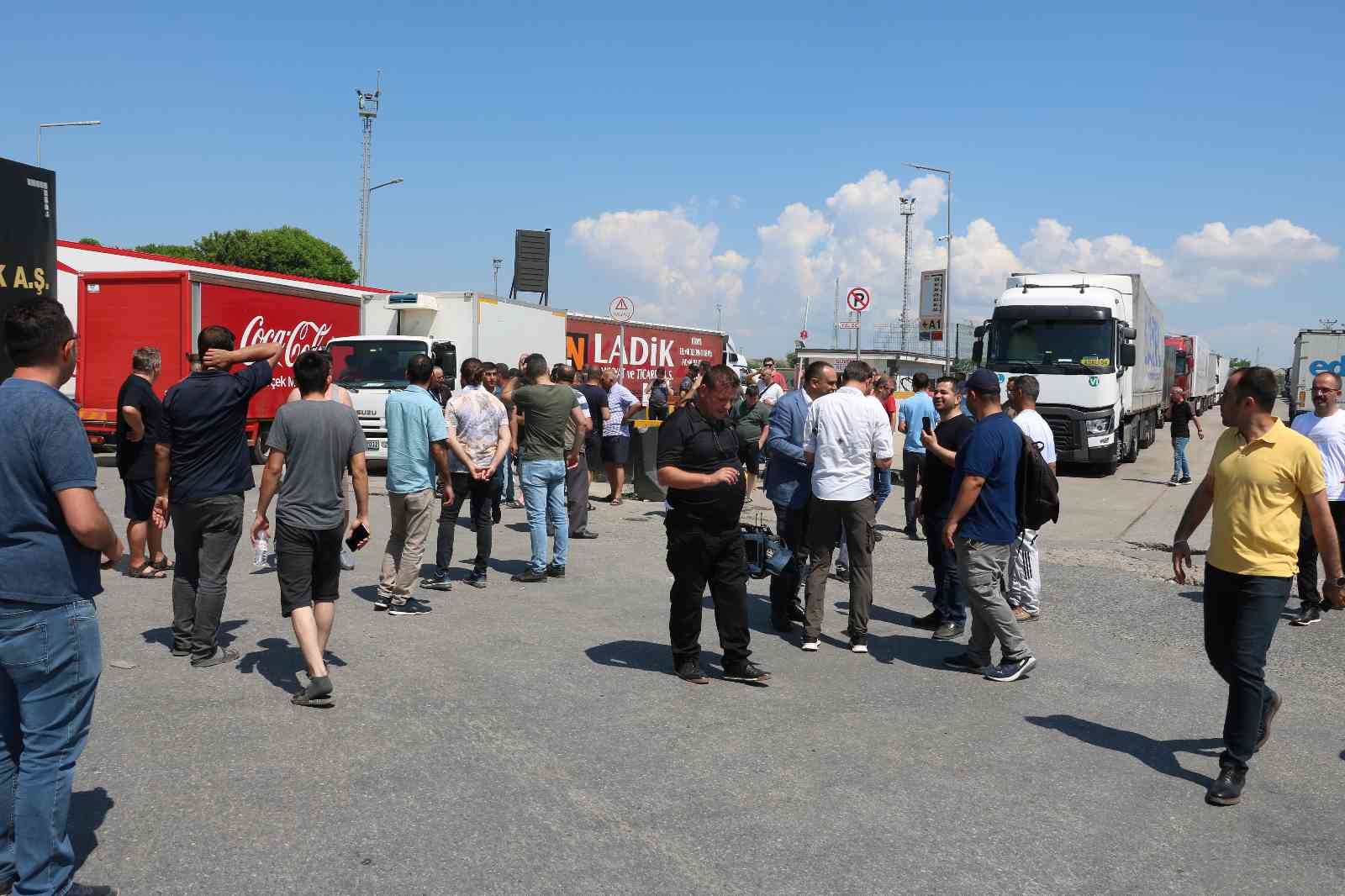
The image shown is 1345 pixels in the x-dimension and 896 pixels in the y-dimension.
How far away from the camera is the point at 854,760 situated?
5.15 meters

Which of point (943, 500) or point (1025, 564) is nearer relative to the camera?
point (943, 500)

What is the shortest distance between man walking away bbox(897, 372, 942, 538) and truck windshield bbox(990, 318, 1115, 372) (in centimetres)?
830

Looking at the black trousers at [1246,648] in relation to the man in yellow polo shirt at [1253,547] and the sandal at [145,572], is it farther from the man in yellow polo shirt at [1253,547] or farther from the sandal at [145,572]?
the sandal at [145,572]

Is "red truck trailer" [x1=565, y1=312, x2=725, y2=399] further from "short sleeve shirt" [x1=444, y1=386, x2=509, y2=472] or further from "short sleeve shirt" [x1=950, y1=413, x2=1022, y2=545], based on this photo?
"short sleeve shirt" [x1=950, y1=413, x2=1022, y2=545]

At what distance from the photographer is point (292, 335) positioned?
19156mm

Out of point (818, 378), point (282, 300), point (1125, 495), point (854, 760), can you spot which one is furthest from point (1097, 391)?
point (854, 760)

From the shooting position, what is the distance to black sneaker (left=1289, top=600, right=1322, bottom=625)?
336 inches

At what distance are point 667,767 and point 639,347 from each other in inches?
1038

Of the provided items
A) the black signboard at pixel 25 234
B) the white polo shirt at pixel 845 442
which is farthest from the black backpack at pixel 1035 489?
the black signboard at pixel 25 234

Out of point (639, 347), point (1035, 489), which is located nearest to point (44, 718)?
point (1035, 489)

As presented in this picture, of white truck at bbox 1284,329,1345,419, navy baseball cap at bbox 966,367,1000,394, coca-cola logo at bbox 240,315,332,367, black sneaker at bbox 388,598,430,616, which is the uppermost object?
white truck at bbox 1284,329,1345,419

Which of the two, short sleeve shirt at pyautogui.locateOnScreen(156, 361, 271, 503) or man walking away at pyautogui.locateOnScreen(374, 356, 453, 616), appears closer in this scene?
short sleeve shirt at pyautogui.locateOnScreen(156, 361, 271, 503)

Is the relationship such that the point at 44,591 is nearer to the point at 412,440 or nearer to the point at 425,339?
the point at 412,440

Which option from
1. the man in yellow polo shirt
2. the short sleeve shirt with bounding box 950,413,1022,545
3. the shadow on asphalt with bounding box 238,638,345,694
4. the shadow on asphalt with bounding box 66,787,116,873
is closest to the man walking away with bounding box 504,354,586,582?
the shadow on asphalt with bounding box 238,638,345,694
